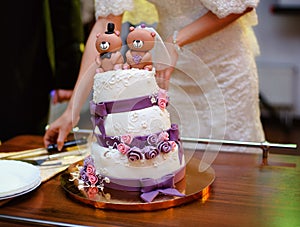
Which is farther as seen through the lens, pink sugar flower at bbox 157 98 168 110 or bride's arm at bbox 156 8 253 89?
bride's arm at bbox 156 8 253 89

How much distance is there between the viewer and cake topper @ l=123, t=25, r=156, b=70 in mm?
1042

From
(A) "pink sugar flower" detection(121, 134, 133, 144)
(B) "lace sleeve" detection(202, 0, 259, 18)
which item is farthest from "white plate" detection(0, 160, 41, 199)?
(B) "lace sleeve" detection(202, 0, 259, 18)

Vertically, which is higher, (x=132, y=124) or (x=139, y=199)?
(x=132, y=124)

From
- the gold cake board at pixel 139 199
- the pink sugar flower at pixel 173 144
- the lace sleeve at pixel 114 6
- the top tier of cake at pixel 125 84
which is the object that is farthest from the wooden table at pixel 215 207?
the lace sleeve at pixel 114 6

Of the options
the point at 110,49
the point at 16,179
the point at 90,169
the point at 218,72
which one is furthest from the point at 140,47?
the point at 218,72

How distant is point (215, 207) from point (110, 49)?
397 millimetres

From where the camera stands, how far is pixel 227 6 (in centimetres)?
143

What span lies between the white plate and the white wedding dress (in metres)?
0.39

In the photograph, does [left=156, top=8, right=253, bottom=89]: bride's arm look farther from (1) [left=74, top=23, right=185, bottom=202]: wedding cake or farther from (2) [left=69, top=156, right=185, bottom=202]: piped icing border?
(2) [left=69, top=156, right=185, bottom=202]: piped icing border

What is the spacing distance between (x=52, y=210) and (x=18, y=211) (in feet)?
0.22

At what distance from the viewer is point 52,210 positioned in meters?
0.99

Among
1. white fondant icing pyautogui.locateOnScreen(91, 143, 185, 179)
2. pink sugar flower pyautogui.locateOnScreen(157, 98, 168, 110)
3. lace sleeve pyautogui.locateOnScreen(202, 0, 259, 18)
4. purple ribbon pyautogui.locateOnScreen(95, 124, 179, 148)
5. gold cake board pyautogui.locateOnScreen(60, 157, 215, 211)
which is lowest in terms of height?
gold cake board pyautogui.locateOnScreen(60, 157, 215, 211)

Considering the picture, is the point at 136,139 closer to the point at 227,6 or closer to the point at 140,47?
the point at 140,47

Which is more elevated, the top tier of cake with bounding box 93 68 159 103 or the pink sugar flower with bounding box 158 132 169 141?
the top tier of cake with bounding box 93 68 159 103
